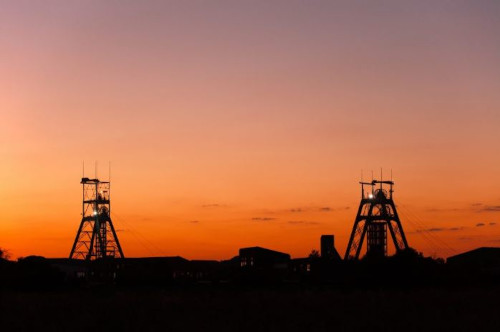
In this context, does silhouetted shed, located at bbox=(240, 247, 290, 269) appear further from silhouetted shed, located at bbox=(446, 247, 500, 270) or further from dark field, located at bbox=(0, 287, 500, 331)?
dark field, located at bbox=(0, 287, 500, 331)

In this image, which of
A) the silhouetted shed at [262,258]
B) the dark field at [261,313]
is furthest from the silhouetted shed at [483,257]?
the dark field at [261,313]

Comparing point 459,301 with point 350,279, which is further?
point 350,279

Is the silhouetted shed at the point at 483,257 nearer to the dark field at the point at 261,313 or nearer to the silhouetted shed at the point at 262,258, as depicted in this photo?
the silhouetted shed at the point at 262,258

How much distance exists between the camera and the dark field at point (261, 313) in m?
34.7

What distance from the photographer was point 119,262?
509 feet

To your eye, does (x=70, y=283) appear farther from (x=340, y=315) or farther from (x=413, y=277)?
(x=340, y=315)

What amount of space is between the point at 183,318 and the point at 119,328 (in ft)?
14.8

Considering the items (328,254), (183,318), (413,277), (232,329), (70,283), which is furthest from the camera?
(328,254)

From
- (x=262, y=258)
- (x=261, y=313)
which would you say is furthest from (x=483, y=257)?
(x=261, y=313)

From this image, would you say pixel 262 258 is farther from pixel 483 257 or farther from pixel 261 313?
pixel 261 313

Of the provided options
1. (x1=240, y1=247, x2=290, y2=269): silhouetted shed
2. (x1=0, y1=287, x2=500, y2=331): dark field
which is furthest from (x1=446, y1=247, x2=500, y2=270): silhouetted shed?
(x1=0, y1=287, x2=500, y2=331): dark field

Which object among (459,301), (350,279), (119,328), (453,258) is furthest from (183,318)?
(453,258)

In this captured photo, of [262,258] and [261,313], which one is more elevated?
[262,258]

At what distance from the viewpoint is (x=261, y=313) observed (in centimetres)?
4050
